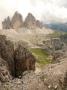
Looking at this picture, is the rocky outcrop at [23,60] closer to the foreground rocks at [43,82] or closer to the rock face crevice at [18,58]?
the rock face crevice at [18,58]

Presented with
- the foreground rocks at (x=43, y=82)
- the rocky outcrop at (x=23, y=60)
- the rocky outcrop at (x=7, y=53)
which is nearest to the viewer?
the foreground rocks at (x=43, y=82)

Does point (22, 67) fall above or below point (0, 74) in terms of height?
below

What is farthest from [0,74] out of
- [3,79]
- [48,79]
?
[48,79]

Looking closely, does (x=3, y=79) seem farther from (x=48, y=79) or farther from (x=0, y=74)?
(x=48, y=79)

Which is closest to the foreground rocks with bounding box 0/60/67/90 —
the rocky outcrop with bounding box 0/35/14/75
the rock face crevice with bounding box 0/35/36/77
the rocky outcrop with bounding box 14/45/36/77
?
the rocky outcrop with bounding box 0/35/14/75

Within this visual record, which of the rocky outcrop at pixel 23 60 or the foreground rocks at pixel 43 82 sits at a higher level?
the foreground rocks at pixel 43 82

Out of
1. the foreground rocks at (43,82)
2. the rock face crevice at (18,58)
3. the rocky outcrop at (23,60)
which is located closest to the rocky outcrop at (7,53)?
the rock face crevice at (18,58)

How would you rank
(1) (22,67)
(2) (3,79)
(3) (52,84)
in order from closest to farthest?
(3) (52,84)
(2) (3,79)
(1) (22,67)

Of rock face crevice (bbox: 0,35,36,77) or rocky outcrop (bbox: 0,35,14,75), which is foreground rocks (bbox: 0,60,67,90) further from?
rock face crevice (bbox: 0,35,36,77)

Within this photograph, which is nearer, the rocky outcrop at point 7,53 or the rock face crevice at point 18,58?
the rocky outcrop at point 7,53

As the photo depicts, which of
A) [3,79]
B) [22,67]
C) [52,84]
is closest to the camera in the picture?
[52,84]

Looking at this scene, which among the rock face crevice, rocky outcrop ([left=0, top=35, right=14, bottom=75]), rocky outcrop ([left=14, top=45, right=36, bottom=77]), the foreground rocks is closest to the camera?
the foreground rocks
